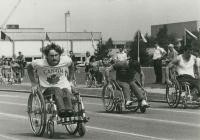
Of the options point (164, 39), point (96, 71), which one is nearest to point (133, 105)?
point (96, 71)

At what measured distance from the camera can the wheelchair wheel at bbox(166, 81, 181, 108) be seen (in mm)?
15266

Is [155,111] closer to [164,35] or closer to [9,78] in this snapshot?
[9,78]

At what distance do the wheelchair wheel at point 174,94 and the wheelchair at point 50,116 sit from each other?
521cm

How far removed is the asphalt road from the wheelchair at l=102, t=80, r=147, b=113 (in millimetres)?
165

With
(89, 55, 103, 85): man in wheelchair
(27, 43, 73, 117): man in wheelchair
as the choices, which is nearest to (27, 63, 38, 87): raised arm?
(27, 43, 73, 117): man in wheelchair

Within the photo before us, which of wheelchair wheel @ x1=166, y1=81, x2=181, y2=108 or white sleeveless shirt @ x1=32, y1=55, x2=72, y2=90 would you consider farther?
wheelchair wheel @ x1=166, y1=81, x2=181, y2=108

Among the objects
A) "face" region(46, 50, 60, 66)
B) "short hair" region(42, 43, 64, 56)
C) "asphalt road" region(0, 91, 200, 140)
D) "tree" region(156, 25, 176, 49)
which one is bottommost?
"asphalt road" region(0, 91, 200, 140)

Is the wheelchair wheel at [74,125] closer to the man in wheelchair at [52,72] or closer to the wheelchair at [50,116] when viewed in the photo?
the wheelchair at [50,116]

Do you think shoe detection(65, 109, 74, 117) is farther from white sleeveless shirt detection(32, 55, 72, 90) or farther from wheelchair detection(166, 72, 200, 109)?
wheelchair detection(166, 72, 200, 109)

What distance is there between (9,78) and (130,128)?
23341 mm

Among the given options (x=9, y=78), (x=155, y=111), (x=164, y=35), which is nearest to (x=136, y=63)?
(x=155, y=111)

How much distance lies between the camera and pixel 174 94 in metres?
15.7

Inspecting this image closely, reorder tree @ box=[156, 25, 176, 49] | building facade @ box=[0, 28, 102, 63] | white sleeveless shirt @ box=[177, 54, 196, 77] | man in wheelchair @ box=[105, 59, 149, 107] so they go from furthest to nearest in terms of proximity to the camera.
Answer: building facade @ box=[0, 28, 102, 63], tree @ box=[156, 25, 176, 49], white sleeveless shirt @ box=[177, 54, 196, 77], man in wheelchair @ box=[105, 59, 149, 107]

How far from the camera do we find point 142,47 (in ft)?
268
